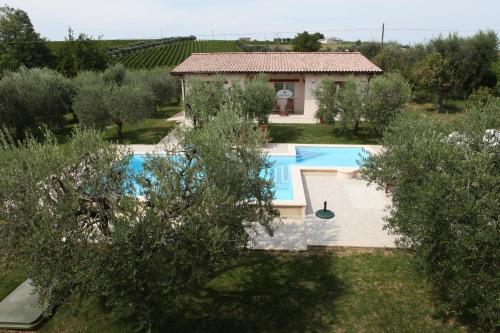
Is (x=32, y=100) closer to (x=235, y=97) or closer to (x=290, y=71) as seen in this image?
(x=235, y=97)

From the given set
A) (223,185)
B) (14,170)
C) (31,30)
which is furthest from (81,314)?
(31,30)

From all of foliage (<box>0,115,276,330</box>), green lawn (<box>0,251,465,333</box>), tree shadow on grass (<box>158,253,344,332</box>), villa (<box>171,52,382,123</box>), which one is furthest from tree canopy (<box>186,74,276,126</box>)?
foliage (<box>0,115,276,330</box>)

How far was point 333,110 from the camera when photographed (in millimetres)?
23938

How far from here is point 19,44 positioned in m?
47.4

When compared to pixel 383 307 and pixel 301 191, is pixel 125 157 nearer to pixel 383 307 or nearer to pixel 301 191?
pixel 383 307

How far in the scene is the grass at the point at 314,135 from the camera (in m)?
24.0

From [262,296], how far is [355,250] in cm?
383

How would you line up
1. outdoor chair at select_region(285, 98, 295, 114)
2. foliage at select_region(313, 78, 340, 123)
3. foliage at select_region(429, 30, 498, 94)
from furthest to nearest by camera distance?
foliage at select_region(429, 30, 498, 94) < outdoor chair at select_region(285, 98, 295, 114) < foliage at select_region(313, 78, 340, 123)

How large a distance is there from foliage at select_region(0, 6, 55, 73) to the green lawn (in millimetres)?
42569

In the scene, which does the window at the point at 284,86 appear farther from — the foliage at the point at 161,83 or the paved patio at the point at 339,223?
the paved patio at the point at 339,223

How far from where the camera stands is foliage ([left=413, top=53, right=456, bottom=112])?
30.8 metres

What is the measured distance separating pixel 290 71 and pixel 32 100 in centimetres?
1942

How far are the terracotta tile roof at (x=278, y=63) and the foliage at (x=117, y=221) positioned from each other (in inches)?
922

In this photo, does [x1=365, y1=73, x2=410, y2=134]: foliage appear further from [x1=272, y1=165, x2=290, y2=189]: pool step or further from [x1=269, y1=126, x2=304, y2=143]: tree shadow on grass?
[x1=272, y1=165, x2=290, y2=189]: pool step
